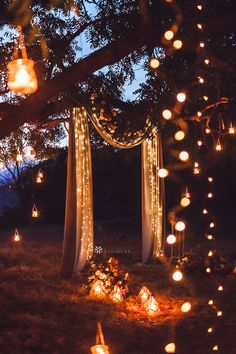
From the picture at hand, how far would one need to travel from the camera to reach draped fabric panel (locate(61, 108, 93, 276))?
810 centimetres

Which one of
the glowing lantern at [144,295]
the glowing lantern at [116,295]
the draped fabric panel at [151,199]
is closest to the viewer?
the glowing lantern at [144,295]

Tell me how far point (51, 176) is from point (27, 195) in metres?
1.21

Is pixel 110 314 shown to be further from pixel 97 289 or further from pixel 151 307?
pixel 97 289

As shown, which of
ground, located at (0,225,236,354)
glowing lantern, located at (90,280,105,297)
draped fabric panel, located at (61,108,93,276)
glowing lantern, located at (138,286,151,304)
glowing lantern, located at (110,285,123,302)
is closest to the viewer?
ground, located at (0,225,236,354)

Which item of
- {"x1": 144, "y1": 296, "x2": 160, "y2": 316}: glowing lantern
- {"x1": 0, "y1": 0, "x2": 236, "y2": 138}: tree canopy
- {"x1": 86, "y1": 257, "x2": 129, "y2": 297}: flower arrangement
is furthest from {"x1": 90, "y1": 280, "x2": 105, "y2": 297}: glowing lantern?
{"x1": 0, "y1": 0, "x2": 236, "y2": 138}: tree canopy

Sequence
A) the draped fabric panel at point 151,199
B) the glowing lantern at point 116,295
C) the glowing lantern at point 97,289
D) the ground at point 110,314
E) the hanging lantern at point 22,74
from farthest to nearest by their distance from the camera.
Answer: the draped fabric panel at point 151,199
the glowing lantern at point 97,289
the glowing lantern at point 116,295
the ground at point 110,314
the hanging lantern at point 22,74

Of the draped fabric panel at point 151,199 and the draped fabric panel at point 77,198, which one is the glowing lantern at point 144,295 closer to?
the draped fabric panel at point 77,198

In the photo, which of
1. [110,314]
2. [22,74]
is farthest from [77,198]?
[22,74]

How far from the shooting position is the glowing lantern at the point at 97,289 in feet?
22.4

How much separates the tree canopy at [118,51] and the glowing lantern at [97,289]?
8.15 ft

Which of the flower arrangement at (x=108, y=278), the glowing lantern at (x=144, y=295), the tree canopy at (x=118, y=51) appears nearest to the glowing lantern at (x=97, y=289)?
the flower arrangement at (x=108, y=278)

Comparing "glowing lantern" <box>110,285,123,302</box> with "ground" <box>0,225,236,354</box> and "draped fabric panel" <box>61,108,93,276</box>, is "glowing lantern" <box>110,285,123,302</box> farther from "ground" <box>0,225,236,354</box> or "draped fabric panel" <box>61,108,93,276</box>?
"draped fabric panel" <box>61,108,93,276</box>

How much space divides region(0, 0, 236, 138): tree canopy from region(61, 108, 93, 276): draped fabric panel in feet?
2.44

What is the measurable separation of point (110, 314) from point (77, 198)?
2.56 m
